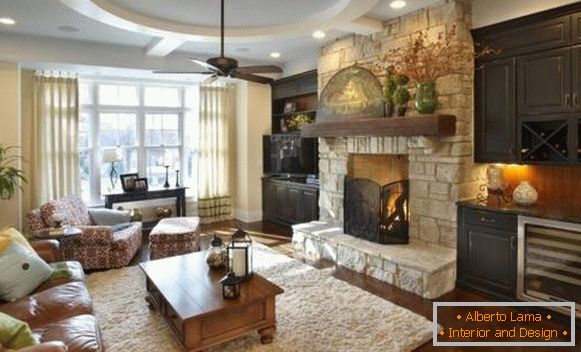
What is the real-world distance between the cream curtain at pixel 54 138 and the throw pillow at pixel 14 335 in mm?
4652

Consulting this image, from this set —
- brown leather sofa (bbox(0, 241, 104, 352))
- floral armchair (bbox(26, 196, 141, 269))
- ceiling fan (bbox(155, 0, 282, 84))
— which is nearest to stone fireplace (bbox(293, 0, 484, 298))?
ceiling fan (bbox(155, 0, 282, 84))

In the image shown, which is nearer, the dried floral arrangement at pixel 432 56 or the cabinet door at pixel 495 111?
the cabinet door at pixel 495 111

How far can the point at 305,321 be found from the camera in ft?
10.5

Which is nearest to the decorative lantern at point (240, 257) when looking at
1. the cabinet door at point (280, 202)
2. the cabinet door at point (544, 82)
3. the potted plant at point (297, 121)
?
the cabinet door at point (544, 82)

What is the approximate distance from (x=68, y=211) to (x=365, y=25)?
4.45m

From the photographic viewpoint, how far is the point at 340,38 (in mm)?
5406

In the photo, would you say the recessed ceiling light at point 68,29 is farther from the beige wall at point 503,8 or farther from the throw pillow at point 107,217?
the beige wall at point 503,8

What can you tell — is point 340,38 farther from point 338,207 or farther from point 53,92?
point 53,92

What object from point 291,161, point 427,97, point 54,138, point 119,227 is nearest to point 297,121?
point 291,161

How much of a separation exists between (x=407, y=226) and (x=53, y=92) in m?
5.68

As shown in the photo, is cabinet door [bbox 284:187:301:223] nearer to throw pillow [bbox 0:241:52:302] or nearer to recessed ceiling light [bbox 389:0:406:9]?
recessed ceiling light [bbox 389:0:406:9]

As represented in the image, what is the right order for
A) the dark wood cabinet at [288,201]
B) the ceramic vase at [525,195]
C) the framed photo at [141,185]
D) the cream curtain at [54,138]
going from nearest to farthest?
1. the ceramic vase at [525,195]
2. the cream curtain at [54,138]
3. the dark wood cabinet at [288,201]
4. the framed photo at [141,185]

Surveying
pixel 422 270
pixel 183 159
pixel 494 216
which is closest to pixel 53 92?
pixel 183 159

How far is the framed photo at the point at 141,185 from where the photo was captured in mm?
6379
